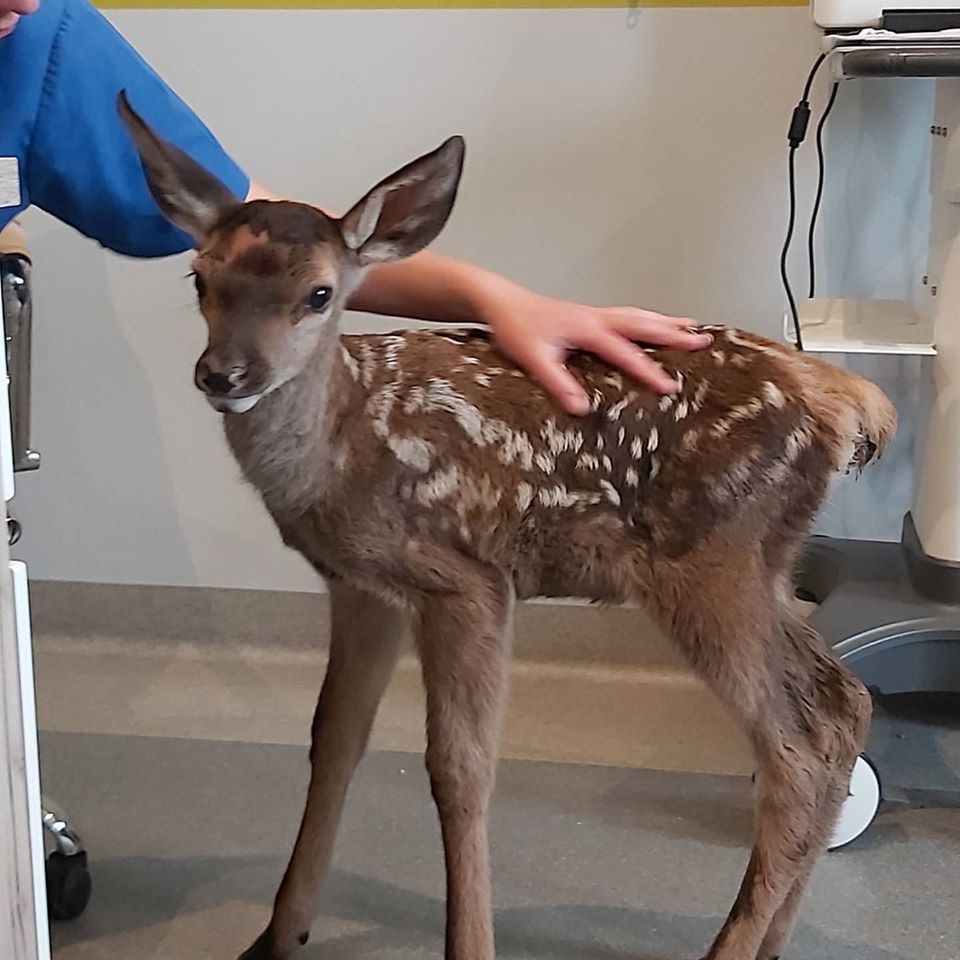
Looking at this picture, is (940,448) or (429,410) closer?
(429,410)

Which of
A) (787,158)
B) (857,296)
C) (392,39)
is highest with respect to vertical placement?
(392,39)

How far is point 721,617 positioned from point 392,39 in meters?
1.20

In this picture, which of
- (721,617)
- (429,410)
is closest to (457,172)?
(429,410)

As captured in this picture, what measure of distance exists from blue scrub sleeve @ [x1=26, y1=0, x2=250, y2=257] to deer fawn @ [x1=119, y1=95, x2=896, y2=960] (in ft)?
0.60

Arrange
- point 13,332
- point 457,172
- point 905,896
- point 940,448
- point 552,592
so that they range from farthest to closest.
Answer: point 940,448, point 905,896, point 13,332, point 552,592, point 457,172

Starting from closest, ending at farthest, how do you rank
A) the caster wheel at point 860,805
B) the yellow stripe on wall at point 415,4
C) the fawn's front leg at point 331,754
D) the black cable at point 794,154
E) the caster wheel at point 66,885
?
the fawn's front leg at point 331,754, the caster wheel at point 66,885, the caster wheel at point 860,805, the black cable at point 794,154, the yellow stripe on wall at point 415,4

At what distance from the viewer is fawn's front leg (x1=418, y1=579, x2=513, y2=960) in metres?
1.34

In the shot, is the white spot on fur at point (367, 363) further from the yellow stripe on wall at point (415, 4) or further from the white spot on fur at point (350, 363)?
the yellow stripe on wall at point (415, 4)

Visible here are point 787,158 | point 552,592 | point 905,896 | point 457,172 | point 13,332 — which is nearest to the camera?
point 457,172

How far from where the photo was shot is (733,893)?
1.69 m

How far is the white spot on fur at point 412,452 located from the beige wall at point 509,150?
928 mm

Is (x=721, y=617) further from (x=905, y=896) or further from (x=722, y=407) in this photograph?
(x=905, y=896)

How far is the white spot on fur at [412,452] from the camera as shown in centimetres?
132

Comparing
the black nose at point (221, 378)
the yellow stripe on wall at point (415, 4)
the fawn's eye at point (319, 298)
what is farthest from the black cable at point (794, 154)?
the black nose at point (221, 378)
